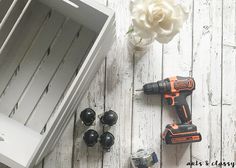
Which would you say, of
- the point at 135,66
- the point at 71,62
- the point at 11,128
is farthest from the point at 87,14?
the point at 11,128

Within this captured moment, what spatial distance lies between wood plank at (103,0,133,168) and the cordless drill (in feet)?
0.30

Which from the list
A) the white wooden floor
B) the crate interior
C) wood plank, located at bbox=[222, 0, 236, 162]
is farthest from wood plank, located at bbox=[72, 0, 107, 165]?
wood plank, located at bbox=[222, 0, 236, 162]

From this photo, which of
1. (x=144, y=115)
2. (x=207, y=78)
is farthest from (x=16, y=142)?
(x=207, y=78)

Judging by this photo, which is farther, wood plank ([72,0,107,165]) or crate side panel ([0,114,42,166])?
wood plank ([72,0,107,165])

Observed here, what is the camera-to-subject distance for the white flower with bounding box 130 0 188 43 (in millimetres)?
1008

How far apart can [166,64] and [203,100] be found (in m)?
0.21

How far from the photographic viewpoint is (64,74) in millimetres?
1286

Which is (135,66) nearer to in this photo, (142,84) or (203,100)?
(142,84)

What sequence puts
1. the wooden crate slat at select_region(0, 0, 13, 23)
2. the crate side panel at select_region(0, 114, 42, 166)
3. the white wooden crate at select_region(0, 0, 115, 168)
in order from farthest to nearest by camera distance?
the white wooden crate at select_region(0, 0, 115, 168)
the wooden crate slat at select_region(0, 0, 13, 23)
the crate side panel at select_region(0, 114, 42, 166)

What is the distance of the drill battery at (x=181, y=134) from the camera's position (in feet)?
4.26

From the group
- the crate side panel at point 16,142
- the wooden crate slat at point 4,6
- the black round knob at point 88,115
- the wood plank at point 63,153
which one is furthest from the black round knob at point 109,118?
the wooden crate slat at point 4,6

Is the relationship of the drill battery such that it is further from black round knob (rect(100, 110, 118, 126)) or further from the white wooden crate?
the white wooden crate

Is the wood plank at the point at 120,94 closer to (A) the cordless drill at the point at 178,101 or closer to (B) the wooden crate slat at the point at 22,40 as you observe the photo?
(A) the cordless drill at the point at 178,101

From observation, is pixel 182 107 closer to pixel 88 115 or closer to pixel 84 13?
pixel 88 115
